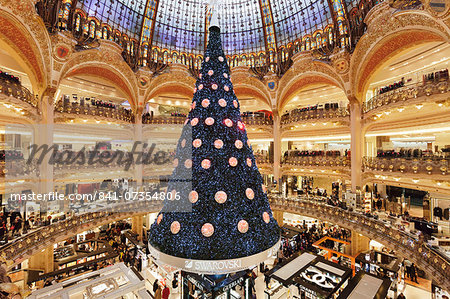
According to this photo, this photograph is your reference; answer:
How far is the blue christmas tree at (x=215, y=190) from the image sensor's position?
10.0ft

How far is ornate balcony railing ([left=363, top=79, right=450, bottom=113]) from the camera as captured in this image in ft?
35.9

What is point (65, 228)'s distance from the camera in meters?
12.8

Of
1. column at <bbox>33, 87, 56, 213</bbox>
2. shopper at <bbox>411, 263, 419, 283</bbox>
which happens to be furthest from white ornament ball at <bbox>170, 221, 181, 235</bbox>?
shopper at <bbox>411, 263, 419, 283</bbox>

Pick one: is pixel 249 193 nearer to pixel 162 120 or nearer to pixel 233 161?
pixel 233 161

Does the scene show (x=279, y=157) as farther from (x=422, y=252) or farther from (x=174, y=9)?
(x=174, y=9)

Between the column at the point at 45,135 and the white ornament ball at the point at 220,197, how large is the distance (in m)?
16.1

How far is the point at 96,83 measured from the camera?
2130 cm

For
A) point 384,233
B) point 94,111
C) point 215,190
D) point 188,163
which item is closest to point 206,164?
point 188,163

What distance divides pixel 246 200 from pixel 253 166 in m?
0.65

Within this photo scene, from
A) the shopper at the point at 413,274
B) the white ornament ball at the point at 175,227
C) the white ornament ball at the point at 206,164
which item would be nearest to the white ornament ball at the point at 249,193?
the white ornament ball at the point at 206,164

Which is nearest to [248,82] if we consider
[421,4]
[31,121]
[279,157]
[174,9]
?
[279,157]

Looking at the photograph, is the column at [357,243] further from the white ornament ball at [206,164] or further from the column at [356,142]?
the white ornament ball at [206,164]

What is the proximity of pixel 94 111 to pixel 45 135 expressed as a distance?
4038 millimetres

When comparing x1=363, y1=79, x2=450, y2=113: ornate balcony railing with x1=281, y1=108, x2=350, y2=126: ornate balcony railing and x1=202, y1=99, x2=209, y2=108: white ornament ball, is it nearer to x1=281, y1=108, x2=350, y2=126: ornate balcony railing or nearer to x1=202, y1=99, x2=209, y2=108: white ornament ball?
x1=281, y1=108, x2=350, y2=126: ornate balcony railing
